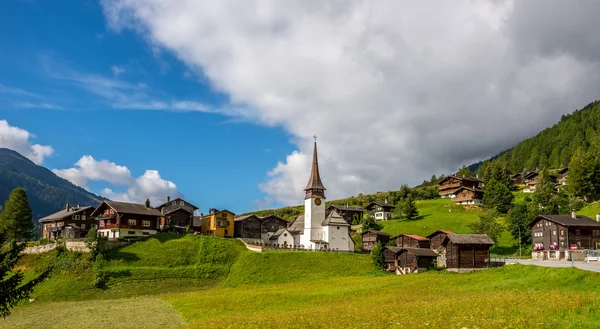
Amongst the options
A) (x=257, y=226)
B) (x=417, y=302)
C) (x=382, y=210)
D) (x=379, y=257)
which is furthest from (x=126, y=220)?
(x=382, y=210)

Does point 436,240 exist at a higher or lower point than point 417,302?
higher

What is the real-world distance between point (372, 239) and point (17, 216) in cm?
6614

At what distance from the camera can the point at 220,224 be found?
3583 inches

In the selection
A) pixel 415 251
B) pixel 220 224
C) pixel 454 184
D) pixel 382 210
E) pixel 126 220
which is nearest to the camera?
pixel 415 251

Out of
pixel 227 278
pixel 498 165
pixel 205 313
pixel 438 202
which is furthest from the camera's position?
pixel 498 165

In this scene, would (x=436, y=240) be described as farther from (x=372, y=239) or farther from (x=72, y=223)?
(x=72, y=223)

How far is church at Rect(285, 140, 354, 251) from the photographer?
276 feet

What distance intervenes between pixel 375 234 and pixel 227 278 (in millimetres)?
37176

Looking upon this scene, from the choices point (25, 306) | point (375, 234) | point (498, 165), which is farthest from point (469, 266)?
point (498, 165)

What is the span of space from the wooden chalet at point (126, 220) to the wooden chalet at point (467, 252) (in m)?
50.1

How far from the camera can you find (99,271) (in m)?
56.2

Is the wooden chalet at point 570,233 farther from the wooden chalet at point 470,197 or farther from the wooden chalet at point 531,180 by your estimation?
the wooden chalet at point 531,180

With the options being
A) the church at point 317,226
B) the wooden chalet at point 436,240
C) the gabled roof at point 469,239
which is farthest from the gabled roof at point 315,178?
the gabled roof at point 469,239

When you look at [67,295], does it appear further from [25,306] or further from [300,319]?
[300,319]
